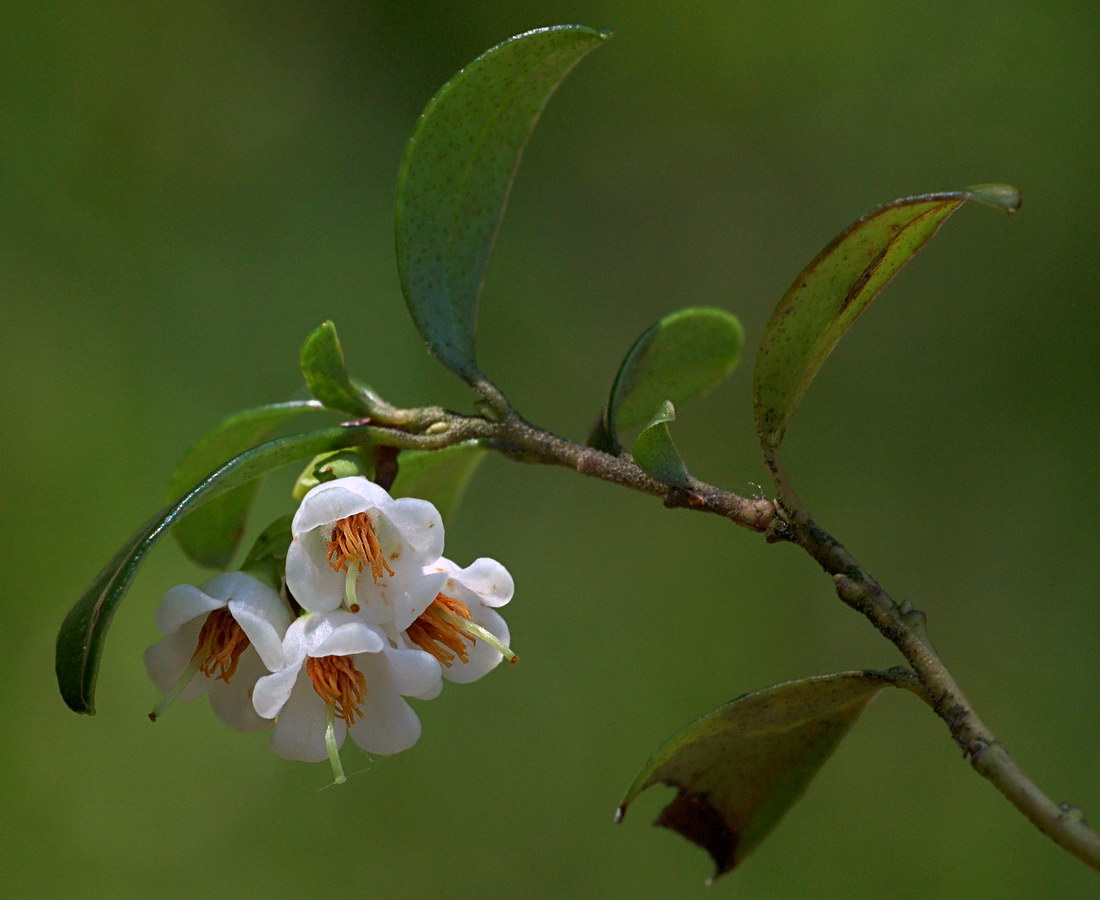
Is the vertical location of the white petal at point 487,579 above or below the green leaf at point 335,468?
below

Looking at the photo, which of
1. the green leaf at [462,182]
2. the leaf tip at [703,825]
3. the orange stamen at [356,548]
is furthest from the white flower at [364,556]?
the leaf tip at [703,825]

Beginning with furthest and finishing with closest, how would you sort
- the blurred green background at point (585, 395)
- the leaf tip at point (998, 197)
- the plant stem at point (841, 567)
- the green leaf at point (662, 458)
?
1. the blurred green background at point (585, 395)
2. the green leaf at point (662, 458)
3. the leaf tip at point (998, 197)
4. the plant stem at point (841, 567)

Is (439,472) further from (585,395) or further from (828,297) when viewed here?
(585,395)

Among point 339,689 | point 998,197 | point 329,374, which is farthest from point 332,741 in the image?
point 998,197

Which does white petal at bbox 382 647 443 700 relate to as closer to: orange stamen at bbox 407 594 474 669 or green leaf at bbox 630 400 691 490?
orange stamen at bbox 407 594 474 669

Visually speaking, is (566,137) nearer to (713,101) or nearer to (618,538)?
(713,101)

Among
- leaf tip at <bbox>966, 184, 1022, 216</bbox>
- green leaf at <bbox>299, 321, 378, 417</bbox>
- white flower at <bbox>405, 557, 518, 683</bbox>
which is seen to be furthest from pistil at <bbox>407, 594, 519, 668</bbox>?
leaf tip at <bbox>966, 184, 1022, 216</bbox>

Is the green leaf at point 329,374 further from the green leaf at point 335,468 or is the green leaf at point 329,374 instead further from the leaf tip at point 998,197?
the leaf tip at point 998,197
